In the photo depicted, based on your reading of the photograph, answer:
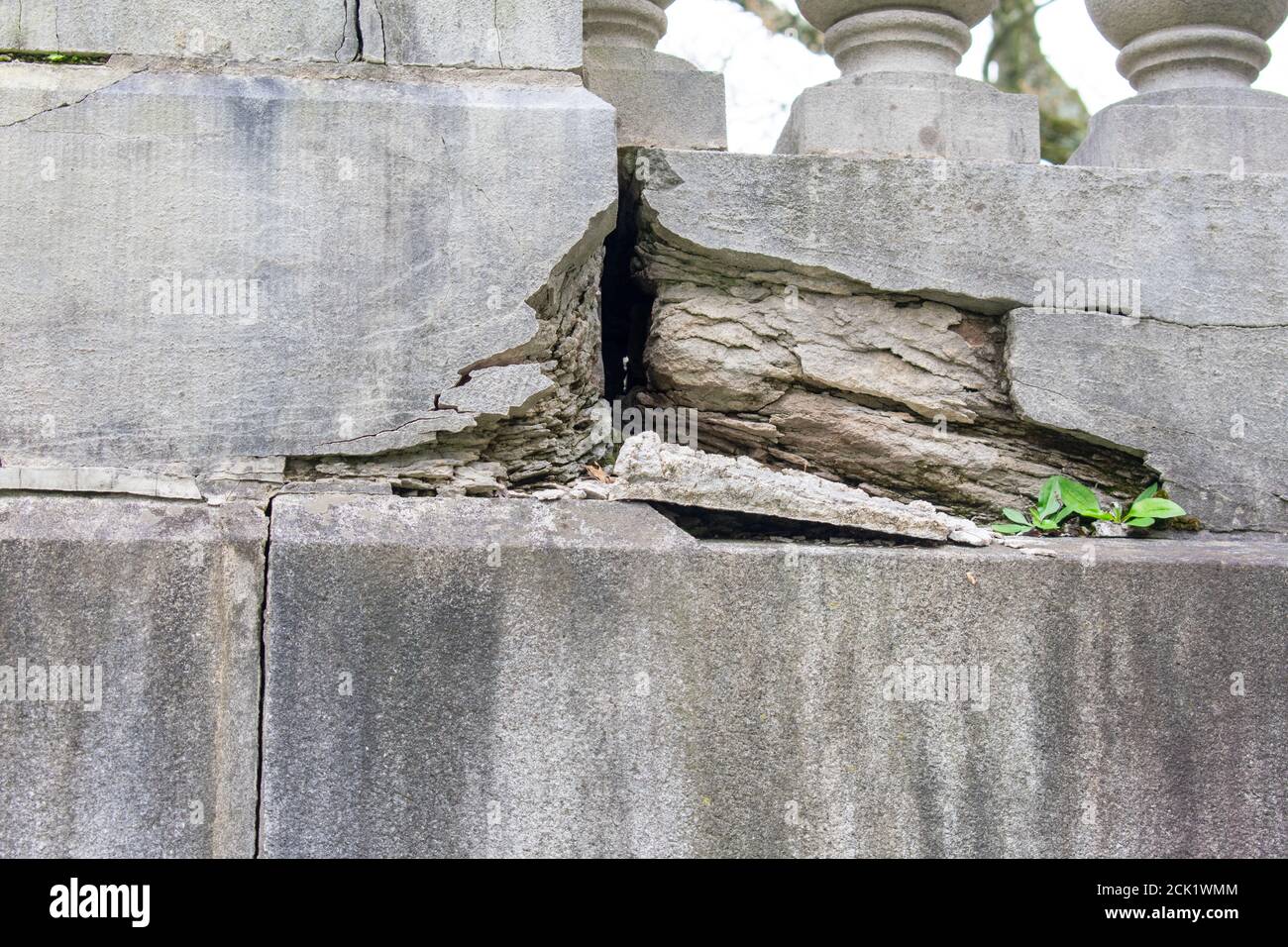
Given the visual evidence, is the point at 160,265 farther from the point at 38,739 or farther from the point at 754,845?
the point at 754,845

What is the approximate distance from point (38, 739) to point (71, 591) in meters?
0.29

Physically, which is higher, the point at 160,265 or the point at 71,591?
the point at 160,265

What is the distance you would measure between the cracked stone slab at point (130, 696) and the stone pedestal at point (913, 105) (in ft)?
6.01

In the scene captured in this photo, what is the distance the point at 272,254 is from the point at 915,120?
1.66 meters

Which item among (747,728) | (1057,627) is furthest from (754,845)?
(1057,627)

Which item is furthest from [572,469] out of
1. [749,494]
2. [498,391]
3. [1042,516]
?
[1042,516]

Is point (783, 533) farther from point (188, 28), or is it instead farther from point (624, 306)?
point (188, 28)

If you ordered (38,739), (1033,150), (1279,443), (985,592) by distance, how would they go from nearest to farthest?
(38,739) → (985,592) → (1279,443) → (1033,150)

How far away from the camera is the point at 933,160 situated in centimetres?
312

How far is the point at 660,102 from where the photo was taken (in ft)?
10.9

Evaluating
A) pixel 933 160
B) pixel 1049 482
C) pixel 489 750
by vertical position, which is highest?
pixel 933 160

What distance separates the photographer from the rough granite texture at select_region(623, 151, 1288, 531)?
308cm

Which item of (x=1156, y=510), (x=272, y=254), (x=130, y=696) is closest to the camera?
(x=130, y=696)

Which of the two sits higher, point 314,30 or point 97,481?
point 314,30
